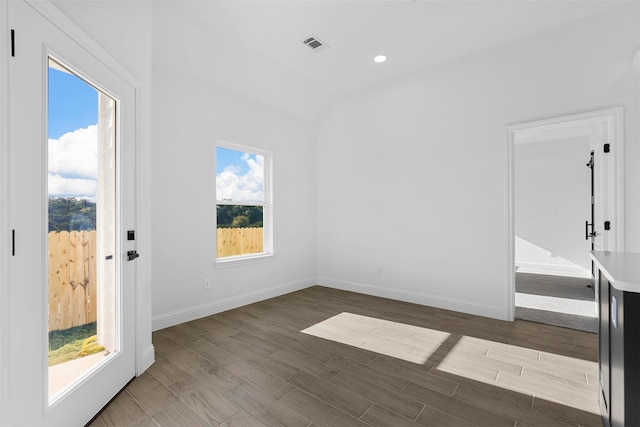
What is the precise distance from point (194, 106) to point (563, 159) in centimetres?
723

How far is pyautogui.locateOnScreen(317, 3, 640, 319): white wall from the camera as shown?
308 cm

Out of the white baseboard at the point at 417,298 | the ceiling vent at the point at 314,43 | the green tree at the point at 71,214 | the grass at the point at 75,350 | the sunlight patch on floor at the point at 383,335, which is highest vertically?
the ceiling vent at the point at 314,43

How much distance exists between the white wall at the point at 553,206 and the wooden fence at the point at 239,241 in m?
5.72

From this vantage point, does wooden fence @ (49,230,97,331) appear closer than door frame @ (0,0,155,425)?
No

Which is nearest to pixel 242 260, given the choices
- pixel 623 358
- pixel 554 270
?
pixel 623 358

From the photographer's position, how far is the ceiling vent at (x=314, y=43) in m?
3.41

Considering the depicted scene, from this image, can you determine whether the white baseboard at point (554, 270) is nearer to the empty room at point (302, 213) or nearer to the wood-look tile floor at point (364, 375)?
the empty room at point (302, 213)

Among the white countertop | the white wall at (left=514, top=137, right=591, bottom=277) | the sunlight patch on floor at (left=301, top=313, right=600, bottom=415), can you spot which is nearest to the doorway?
the sunlight patch on floor at (left=301, top=313, right=600, bottom=415)

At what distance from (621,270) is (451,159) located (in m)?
2.86

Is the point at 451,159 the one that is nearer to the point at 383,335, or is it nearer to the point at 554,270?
the point at 383,335

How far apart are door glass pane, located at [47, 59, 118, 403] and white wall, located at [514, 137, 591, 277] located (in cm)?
733

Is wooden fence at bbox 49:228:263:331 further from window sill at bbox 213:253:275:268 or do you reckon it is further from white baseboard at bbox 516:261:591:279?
white baseboard at bbox 516:261:591:279

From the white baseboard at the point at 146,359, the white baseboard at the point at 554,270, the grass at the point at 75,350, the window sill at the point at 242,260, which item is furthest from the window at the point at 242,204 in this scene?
the white baseboard at the point at 554,270

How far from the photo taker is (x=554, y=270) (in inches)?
255
